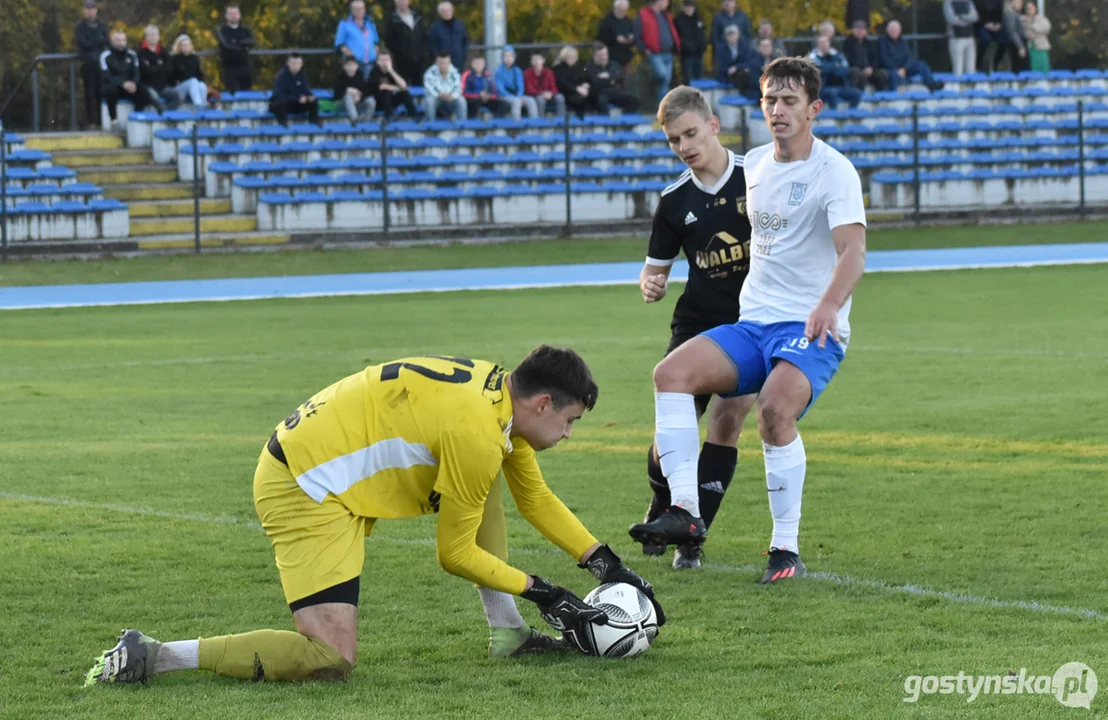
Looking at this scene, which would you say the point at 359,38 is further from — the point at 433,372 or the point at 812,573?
the point at 433,372

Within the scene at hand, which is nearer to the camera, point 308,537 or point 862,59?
point 308,537

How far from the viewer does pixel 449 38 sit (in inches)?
1096

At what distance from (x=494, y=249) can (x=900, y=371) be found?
1386cm

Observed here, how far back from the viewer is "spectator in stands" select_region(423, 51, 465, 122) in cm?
2777

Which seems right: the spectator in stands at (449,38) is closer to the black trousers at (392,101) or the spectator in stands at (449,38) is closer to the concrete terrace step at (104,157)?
the black trousers at (392,101)

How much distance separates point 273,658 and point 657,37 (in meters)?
25.4

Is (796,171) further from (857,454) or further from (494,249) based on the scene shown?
(494,249)

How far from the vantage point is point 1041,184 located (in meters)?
29.6

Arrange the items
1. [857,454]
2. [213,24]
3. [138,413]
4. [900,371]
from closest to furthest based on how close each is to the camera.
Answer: [857,454]
[138,413]
[900,371]
[213,24]

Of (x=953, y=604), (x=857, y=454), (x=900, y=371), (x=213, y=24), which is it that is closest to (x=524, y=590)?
(x=953, y=604)

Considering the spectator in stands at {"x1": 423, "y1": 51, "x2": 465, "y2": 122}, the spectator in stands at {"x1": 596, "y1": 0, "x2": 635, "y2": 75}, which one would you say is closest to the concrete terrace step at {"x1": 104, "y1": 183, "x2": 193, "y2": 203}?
the spectator in stands at {"x1": 423, "y1": 51, "x2": 465, "y2": 122}

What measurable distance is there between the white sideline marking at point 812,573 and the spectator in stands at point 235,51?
2023 cm

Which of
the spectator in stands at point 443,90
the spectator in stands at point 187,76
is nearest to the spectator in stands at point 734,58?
the spectator in stands at point 443,90

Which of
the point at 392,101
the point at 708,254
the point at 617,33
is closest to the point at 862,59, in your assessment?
the point at 617,33
